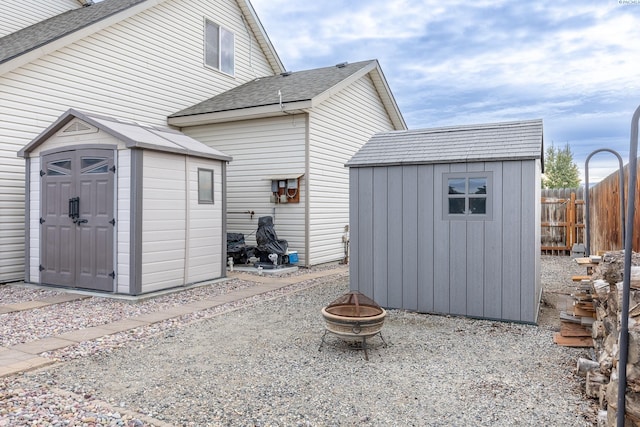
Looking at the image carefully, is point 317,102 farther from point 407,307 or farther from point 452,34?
point 452,34

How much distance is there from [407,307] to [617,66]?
5.19m

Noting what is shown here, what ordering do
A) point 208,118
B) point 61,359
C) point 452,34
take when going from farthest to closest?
1. point 452,34
2. point 208,118
3. point 61,359

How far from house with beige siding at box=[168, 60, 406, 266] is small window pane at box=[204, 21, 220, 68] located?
44.9 inches

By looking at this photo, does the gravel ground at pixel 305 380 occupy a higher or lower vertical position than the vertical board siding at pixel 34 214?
lower

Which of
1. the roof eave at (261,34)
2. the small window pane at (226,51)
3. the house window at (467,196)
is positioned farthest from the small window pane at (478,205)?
the roof eave at (261,34)

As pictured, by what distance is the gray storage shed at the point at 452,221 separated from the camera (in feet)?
17.0

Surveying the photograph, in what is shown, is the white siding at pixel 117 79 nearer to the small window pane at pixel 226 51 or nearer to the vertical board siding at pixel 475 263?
the small window pane at pixel 226 51

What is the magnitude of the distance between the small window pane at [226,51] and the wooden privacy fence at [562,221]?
9.87 metres

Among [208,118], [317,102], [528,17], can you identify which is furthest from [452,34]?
[208,118]

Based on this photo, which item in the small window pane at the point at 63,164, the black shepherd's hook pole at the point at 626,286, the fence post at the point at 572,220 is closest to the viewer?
the black shepherd's hook pole at the point at 626,286

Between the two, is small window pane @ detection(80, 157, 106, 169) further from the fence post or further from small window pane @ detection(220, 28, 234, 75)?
the fence post

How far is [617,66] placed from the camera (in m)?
7.05

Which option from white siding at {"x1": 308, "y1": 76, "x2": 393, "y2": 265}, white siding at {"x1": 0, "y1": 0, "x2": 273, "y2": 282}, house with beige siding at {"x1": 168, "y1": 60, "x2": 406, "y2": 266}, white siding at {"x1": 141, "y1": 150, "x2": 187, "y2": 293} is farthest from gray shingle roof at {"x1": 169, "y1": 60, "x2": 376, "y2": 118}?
white siding at {"x1": 141, "y1": 150, "x2": 187, "y2": 293}

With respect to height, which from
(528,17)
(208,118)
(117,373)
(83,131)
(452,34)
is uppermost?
(452,34)
